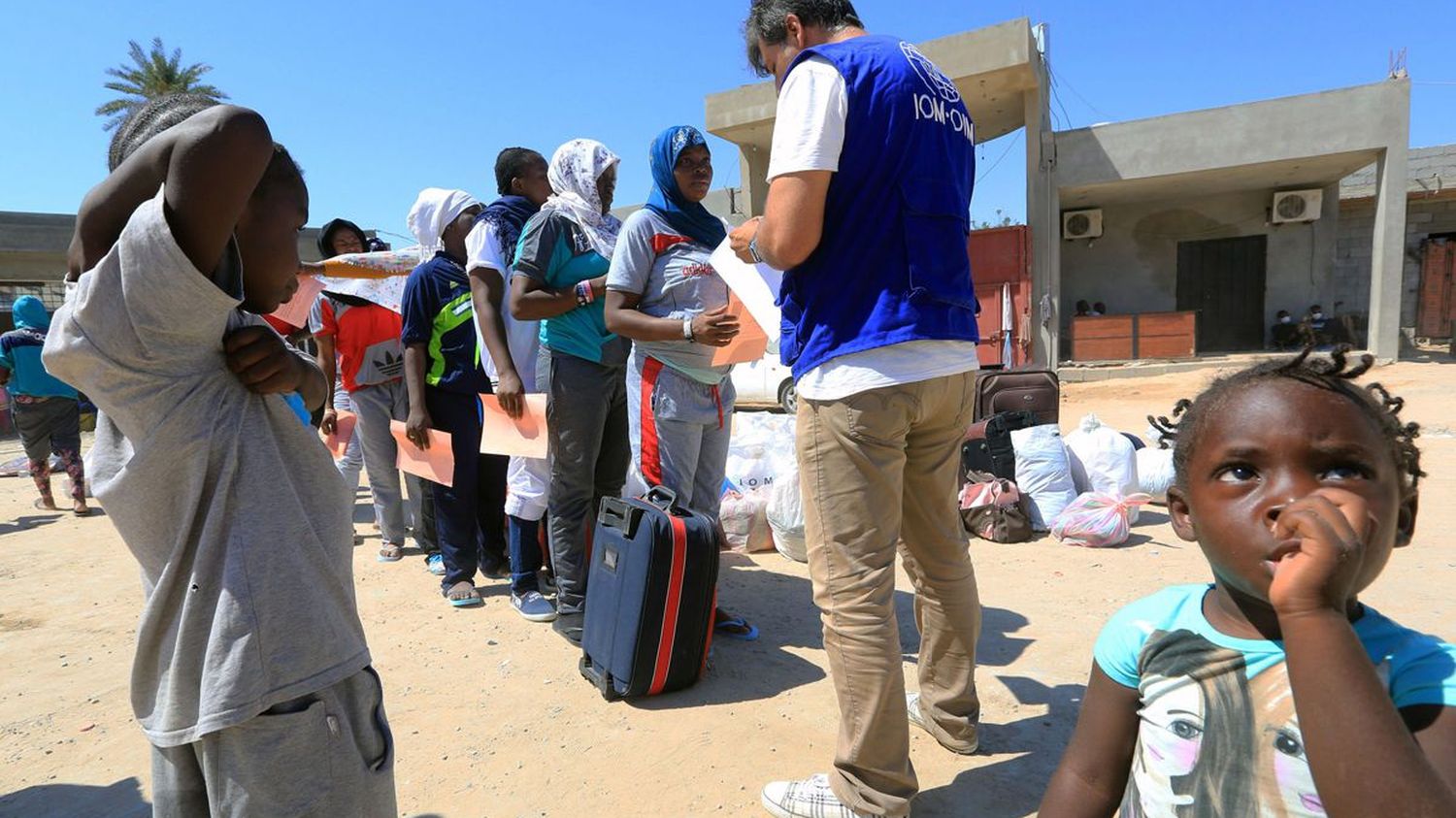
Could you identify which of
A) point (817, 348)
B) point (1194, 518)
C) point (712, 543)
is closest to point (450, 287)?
point (712, 543)

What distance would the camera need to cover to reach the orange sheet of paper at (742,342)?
268cm

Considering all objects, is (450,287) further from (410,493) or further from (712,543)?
(712,543)

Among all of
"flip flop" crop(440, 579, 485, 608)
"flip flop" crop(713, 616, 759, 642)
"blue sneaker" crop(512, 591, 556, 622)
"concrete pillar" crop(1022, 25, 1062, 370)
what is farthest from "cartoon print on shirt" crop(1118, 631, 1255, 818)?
"concrete pillar" crop(1022, 25, 1062, 370)

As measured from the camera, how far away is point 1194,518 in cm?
106

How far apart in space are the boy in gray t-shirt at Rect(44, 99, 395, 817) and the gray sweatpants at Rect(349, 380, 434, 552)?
3.19m

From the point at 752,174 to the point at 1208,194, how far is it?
10.1 meters

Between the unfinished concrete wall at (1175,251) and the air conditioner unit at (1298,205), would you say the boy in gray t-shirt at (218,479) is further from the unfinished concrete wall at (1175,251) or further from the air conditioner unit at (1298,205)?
the air conditioner unit at (1298,205)

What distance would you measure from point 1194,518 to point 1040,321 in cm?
1472

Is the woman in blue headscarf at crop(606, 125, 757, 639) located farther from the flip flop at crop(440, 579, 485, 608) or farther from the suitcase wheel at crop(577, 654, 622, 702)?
the flip flop at crop(440, 579, 485, 608)

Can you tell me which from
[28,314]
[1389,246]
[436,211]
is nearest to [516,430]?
[436,211]

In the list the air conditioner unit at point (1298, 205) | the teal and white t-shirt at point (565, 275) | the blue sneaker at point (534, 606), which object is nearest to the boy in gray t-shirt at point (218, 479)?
the teal and white t-shirt at point (565, 275)

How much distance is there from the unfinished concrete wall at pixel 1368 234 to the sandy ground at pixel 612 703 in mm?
16481

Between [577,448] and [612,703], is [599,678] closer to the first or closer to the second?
[612,703]

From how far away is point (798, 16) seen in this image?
1940mm
